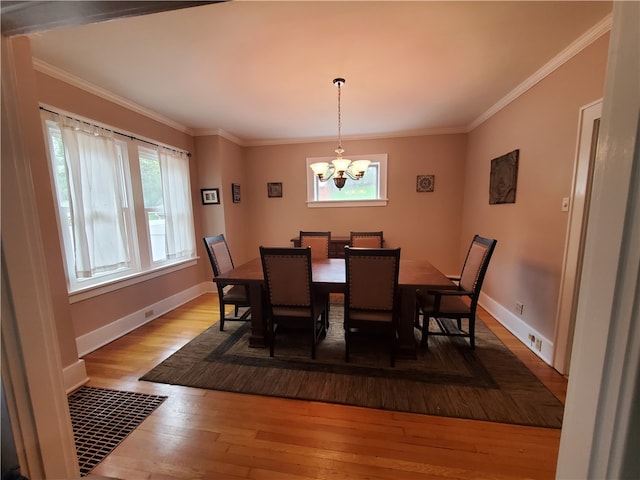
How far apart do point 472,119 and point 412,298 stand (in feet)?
9.39

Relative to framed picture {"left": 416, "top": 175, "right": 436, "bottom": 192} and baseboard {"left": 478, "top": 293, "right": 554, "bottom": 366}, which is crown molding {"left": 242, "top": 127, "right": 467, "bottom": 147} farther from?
baseboard {"left": 478, "top": 293, "right": 554, "bottom": 366}

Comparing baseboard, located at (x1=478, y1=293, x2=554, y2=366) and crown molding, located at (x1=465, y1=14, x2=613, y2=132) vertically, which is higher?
crown molding, located at (x1=465, y1=14, x2=613, y2=132)

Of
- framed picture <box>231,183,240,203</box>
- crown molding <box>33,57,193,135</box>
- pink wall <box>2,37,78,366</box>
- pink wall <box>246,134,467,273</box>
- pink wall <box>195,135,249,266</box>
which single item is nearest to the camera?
pink wall <box>2,37,78,366</box>

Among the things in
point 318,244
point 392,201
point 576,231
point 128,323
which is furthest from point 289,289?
point 392,201

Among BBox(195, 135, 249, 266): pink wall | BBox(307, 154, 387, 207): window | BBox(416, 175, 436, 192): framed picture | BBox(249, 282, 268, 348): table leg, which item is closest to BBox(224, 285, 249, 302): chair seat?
BBox(249, 282, 268, 348): table leg

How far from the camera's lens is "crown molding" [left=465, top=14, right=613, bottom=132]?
169 cm

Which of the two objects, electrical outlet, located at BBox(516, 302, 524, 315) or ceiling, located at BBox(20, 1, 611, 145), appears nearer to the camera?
ceiling, located at BBox(20, 1, 611, 145)

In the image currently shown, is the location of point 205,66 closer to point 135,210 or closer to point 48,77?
point 48,77

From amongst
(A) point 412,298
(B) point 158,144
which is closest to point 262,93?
(B) point 158,144

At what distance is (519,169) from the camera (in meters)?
2.63

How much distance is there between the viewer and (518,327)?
2.63 meters

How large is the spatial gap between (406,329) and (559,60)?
2492 millimetres

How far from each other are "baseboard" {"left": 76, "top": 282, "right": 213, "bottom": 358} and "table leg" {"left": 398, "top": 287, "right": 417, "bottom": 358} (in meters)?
2.85

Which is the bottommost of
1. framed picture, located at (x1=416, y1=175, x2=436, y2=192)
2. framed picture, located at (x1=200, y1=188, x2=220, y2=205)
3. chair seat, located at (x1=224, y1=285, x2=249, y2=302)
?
chair seat, located at (x1=224, y1=285, x2=249, y2=302)
